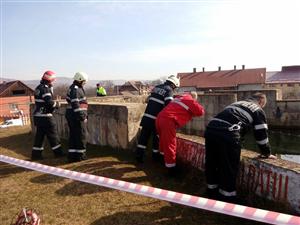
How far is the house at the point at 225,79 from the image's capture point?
5038 centimetres

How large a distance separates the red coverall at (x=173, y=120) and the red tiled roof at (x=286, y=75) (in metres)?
53.5

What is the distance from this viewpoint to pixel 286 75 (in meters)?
58.7

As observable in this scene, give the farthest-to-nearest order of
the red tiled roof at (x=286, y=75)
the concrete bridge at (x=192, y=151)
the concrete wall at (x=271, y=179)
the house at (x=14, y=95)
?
the red tiled roof at (x=286, y=75) → the house at (x=14, y=95) → the concrete bridge at (x=192, y=151) → the concrete wall at (x=271, y=179)

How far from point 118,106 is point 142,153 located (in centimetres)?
133

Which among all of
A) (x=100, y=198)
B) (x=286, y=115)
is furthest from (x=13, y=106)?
(x=100, y=198)

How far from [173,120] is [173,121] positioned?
0.06 ft

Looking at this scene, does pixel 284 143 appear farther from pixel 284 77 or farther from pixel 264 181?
pixel 284 77

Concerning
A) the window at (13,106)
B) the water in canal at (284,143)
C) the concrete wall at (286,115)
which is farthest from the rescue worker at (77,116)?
the window at (13,106)

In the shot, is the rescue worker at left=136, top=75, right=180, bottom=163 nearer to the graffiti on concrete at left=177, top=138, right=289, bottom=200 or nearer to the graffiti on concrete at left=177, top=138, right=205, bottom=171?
the graffiti on concrete at left=177, top=138, right=205, bottom=171

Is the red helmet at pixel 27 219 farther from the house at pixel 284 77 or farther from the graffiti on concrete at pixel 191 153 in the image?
the house at pixel 284 77

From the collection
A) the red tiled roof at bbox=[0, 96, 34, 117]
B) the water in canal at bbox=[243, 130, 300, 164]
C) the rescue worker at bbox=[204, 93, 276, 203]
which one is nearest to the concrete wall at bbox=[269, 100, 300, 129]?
the water in canal at bbox=[243, 130, 300, 164]

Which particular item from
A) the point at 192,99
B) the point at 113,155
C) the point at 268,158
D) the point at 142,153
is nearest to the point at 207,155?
the point at 268,158

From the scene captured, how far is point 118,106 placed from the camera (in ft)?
24.2

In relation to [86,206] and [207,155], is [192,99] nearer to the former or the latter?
[207,155]
